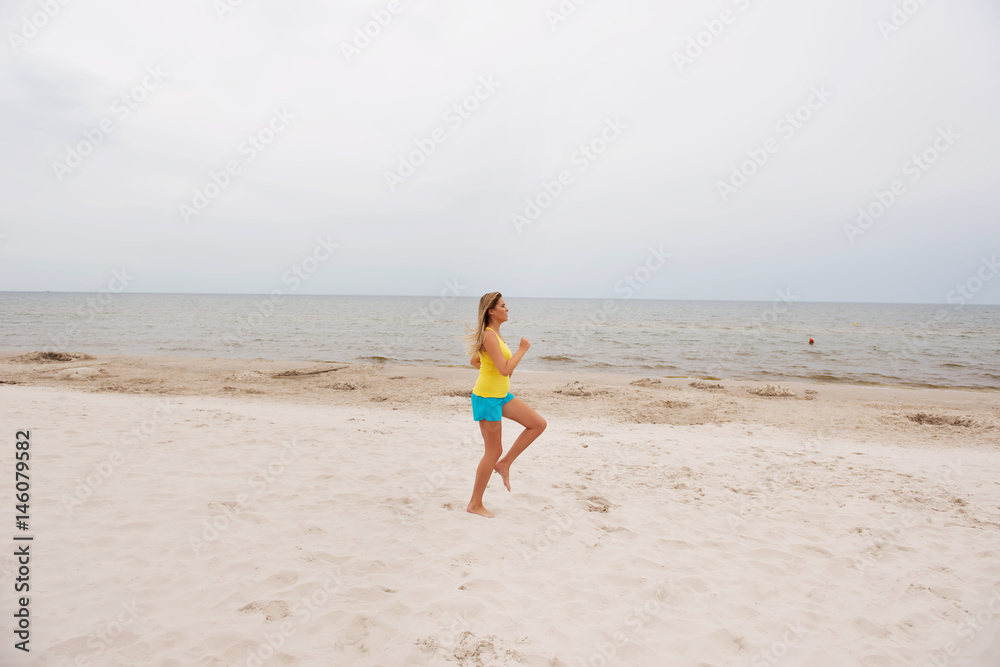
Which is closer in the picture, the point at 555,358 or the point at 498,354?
the point at 498,354

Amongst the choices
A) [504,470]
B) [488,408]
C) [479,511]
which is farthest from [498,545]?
[488,408]

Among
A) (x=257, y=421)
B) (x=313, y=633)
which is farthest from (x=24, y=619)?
(x=257, y=421)

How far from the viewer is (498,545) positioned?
416 cm

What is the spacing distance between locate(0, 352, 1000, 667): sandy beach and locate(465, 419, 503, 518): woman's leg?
6.7 inches

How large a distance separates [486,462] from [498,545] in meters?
0.79

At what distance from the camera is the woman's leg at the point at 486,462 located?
467 cm

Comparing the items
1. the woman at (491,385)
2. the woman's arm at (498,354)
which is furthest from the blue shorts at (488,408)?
the woman's arm at (498,354)

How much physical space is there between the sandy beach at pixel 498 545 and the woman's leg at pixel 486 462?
0.17m

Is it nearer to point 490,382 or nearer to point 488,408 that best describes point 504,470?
point 488,408

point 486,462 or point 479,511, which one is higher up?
point 486,462

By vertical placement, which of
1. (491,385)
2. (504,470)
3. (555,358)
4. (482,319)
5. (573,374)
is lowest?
(573,374)

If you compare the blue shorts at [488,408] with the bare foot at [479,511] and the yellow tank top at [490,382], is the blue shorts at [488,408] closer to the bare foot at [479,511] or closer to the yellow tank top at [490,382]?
the yellow tank top at [490,382]

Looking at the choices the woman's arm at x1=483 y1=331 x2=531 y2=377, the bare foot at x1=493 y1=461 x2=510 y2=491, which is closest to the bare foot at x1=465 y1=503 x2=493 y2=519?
the bare foot at x1=493 y1=461 x2=510 y2=491

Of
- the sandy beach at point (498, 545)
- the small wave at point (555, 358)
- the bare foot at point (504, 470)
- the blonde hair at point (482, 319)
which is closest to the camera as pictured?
the sandy beach at point (498, 545)
